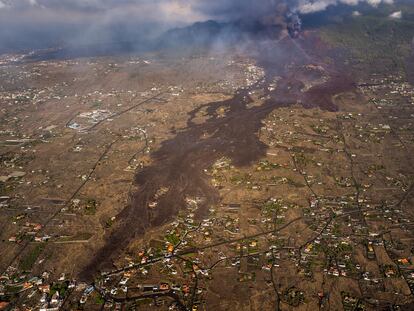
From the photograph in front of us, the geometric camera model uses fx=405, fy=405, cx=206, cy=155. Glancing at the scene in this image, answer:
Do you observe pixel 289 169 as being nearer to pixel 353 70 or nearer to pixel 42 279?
pixel 42 279

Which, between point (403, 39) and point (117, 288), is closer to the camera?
point (117, 288)

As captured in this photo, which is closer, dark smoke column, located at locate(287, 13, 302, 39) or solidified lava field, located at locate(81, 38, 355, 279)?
solidified lava field, located at locate(81, 38, 355, 279)

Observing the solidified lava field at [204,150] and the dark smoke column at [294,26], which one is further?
the dark smoke column at [294,26]

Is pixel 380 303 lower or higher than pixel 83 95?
higher

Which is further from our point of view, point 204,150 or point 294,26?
point 294,26

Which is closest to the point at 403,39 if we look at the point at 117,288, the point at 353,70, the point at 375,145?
the point at 353,70

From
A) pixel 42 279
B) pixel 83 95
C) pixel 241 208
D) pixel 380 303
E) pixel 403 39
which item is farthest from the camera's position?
pixel 403 39

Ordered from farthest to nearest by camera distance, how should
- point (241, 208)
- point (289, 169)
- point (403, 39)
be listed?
1. point (403, 39)
2. point (289, 169)
3. point (241, 208)
